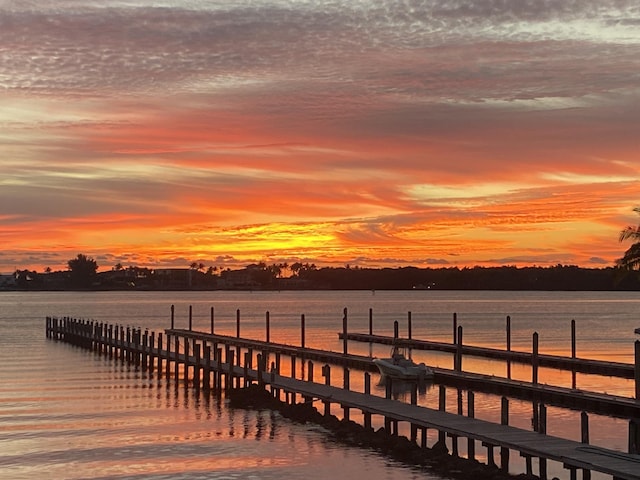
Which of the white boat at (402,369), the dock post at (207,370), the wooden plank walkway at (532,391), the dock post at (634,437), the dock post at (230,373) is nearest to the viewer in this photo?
the dock post at (634,437)

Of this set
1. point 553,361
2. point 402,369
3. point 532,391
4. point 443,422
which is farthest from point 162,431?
point 553,361

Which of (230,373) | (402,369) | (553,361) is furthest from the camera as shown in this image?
(553,361)

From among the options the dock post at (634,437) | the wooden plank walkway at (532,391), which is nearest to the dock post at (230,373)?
the wooden plank walkway at (532,391)

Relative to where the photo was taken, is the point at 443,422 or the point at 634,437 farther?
the point at 443,422

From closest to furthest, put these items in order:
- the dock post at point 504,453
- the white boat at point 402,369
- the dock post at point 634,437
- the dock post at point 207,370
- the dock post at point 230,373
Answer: the dock post at point 504,453 < the dock post at point 634,437 < the dock post at point 230,373 < the white boat at point 402,369 < the dock post at point 207,370

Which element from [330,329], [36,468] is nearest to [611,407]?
[36,468]

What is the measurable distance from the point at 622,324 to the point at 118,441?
9447 cm

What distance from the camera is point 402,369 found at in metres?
45.7

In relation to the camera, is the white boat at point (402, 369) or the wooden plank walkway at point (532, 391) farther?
the white boat at point (402, 369)

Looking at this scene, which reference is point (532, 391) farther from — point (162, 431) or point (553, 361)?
point (553, 361)

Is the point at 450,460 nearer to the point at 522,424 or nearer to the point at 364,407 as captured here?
the point at 364,407

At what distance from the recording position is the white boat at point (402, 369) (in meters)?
45.0

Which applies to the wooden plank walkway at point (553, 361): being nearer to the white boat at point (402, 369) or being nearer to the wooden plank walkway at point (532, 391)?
the wooden plank walkway at point (532, 391)

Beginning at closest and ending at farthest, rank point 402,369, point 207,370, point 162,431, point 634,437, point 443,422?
1. point 634,437
2. point 443,422
3. point 162,431
4. point 402,369
5. point 207,370
